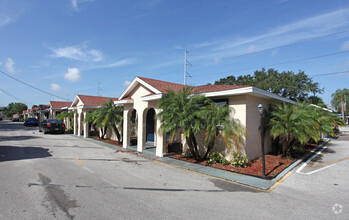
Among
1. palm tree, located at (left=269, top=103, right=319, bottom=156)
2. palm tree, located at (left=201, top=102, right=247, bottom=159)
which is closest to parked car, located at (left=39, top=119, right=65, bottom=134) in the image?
palm tree, located at (left=201, top=102, right=247, bottom=159)

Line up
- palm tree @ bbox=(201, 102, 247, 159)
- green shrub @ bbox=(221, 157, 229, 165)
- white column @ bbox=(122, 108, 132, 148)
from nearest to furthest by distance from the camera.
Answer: palm tree @ bbox=(201, 102, 247, 159) → green shrub @ bbox=(221, 157, 229, 165) → white column @ bbox=(122, 108, 132, 148)

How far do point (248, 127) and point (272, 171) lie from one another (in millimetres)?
1929

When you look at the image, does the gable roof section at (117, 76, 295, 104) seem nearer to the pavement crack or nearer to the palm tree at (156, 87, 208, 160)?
the palm tree at (156, 87, 208, 160)

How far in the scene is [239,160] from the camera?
25.3 feet

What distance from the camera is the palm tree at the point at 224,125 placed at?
750 centimetres

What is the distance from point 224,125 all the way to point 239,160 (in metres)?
1.62

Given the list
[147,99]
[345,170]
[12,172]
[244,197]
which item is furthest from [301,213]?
[12,172]

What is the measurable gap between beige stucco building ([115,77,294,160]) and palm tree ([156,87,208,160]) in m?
0.78

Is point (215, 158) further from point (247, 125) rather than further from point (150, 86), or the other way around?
point (150, 86)

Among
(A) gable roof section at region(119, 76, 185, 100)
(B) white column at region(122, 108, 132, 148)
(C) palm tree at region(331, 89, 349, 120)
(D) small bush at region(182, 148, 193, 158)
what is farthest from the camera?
(C) palm tree at region(331, 89, 349, 120)

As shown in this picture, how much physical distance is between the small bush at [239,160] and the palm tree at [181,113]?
5.61 ft

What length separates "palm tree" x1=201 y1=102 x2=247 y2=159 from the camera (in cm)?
750

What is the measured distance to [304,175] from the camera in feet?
23.1

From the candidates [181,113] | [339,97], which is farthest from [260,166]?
[339,97]
